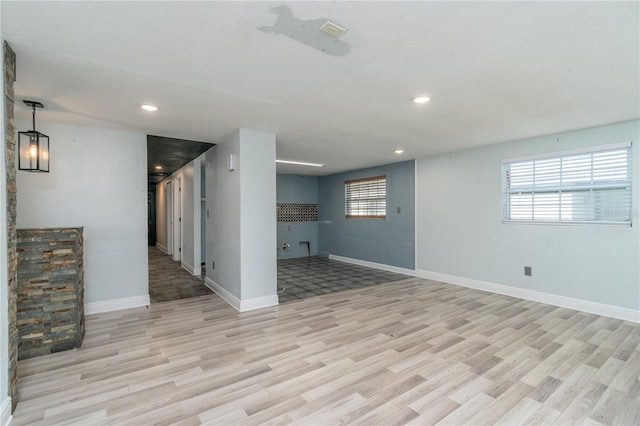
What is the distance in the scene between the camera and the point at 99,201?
3.78 metres

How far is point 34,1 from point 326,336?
319cm

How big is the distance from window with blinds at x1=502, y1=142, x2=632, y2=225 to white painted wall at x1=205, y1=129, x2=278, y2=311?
363 centimetres

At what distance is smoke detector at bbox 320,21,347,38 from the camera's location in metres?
1.66

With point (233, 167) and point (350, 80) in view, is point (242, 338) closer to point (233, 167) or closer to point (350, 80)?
point (233, 167)

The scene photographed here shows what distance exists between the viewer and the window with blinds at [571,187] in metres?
3.60

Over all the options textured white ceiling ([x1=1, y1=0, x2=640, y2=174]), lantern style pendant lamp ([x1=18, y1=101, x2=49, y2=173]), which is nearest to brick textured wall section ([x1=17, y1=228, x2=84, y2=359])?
lantern style pendant lamp ([x1=18, y1=101, x2=49, y2=173])

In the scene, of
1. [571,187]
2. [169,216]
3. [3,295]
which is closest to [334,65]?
[3,295]

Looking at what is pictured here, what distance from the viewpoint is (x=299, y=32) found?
1754 millimetres

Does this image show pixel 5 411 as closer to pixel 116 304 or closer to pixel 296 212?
pixel 116 304

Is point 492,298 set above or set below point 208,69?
below

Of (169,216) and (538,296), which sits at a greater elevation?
(169,216)

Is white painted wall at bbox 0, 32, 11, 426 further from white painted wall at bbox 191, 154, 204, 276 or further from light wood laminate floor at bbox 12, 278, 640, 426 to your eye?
white painted wall at bbox 191, 154, 204, 276

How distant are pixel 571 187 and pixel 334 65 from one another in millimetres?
3799

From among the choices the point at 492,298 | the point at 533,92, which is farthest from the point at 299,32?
the point at 492,298
